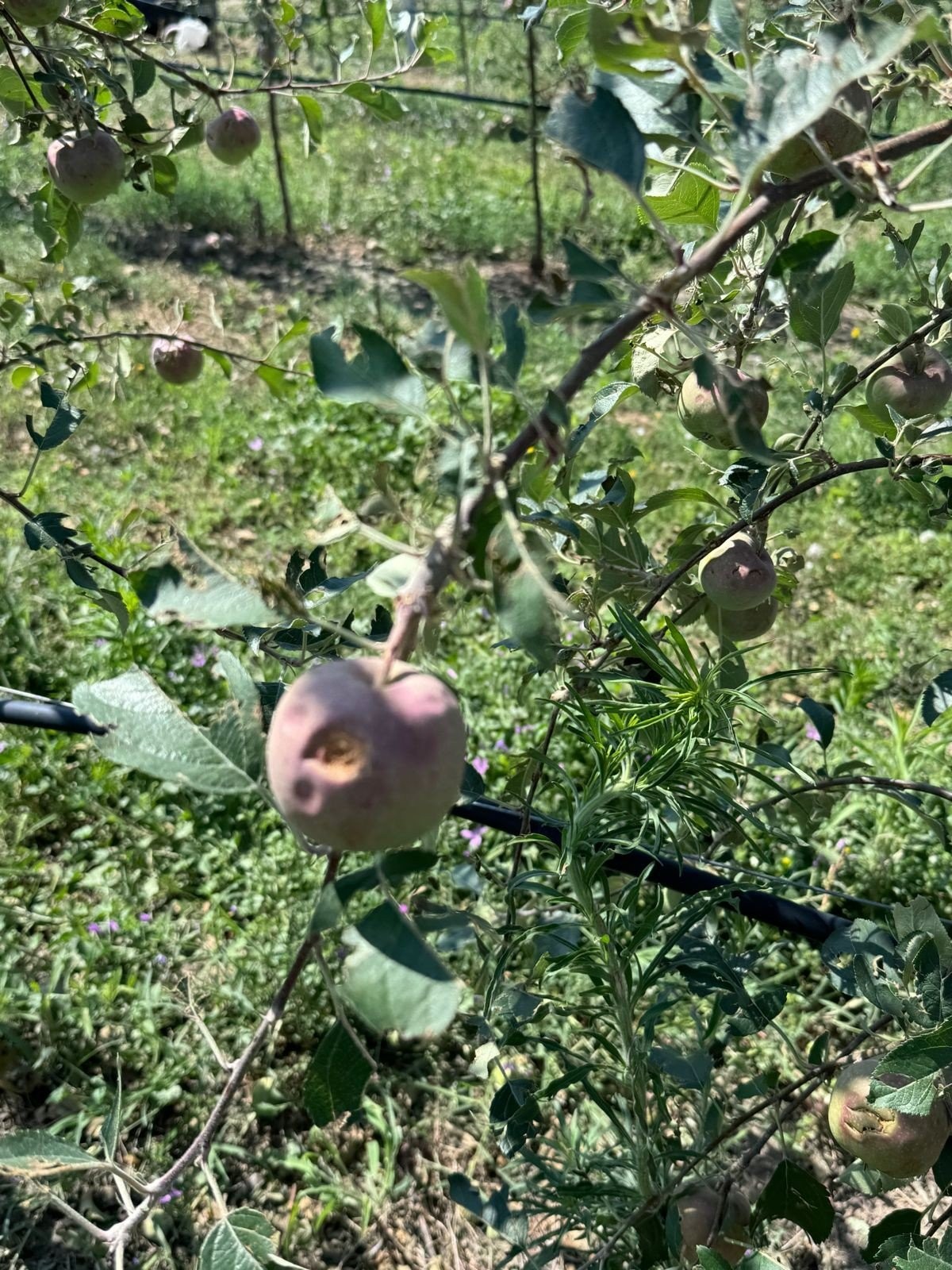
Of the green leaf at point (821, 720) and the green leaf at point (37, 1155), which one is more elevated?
Answer: the green leaf at point (37, 1155)

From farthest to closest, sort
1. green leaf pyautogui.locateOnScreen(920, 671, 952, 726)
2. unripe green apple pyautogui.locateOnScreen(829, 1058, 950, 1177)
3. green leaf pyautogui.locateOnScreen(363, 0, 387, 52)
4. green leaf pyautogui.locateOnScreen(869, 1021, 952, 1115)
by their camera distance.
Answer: green leaf pyautogui.locateOnScreen(363, 0, 387, 52)
green leaf pyautogui.locateOnScreen(920, 671, 952, 726)
unripe green apple pyautogui.locateOnScreen(829, 1058, 950, 1177)
green leaf pyautogui.locateOnScreen(869, 1021, 952, 1115)

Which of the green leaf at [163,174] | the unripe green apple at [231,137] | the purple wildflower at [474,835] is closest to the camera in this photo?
the green leaf at [163,174]

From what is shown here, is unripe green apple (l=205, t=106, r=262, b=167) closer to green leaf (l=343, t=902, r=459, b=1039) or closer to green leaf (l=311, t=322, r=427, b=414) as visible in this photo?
green leaf (l=311, t=322, r=427, b=414)

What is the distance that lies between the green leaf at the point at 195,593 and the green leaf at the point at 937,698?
0.75 metres

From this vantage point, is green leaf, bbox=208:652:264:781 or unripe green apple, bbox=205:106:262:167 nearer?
green leaf, bbox=208:652:264:781

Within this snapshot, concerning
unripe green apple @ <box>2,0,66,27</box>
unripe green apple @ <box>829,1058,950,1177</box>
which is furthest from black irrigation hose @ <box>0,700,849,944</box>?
unripe green apple @ <box>2,0,66,27</box>

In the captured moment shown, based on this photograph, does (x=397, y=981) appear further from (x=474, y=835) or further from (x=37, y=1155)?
(x=474, y=835)

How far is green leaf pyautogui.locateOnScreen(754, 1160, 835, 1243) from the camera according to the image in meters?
0.89

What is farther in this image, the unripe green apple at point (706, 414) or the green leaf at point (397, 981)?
the unripe green apple at point (706, 414)

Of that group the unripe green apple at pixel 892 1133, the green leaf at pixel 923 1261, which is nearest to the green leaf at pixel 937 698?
the unripe green apple at pixel 892 1133

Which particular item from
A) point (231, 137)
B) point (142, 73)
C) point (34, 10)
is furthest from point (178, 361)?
point (34, 10)

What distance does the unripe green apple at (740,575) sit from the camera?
2.89 feet

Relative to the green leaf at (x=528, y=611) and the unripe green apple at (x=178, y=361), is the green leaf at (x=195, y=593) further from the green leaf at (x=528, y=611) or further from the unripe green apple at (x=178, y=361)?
the unripe green apple at (x=178, y=361)

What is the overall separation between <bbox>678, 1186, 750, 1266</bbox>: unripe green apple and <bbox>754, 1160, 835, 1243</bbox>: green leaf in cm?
7
